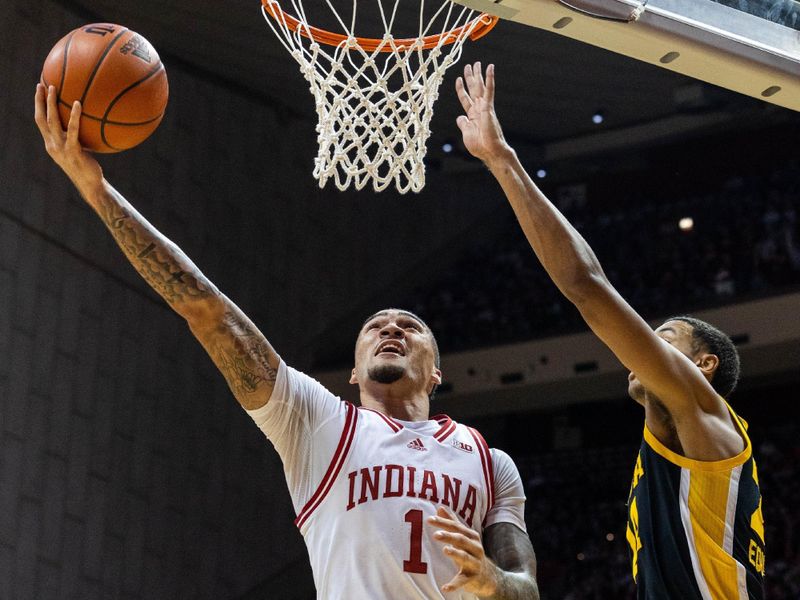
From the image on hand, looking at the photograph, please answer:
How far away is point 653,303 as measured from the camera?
15.4 m

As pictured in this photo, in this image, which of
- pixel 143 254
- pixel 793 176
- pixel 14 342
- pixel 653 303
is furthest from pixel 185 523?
pixel 143 254

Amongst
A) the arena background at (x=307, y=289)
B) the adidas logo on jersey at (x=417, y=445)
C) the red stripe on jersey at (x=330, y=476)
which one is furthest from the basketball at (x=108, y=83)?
the arena background at (x=307, y=289)

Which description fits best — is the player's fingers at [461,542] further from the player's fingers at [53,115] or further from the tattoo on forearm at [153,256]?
the player's fingers at [53,115]

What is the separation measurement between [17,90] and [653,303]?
323 inches

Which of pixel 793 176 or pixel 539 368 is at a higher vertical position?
pixel 793 176

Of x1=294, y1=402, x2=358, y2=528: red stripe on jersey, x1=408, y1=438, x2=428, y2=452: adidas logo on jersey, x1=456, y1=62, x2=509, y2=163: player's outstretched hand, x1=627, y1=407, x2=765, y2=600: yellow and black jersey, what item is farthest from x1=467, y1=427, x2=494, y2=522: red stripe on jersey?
x1=456, y1=62, x2=509, y2=163: player's outstretched hand

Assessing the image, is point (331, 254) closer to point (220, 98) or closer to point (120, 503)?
point (220, 98)

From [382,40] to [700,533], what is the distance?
7.94 feet

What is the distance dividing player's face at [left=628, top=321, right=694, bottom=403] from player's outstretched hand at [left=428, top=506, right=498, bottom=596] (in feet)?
2.53

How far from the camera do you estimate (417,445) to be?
3.38m

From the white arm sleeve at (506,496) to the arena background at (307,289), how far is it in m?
8.99

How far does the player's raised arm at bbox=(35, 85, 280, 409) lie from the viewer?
3.07 meters

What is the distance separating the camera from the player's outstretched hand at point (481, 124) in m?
3.05

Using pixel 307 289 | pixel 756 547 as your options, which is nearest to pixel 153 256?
pixel 756 547
